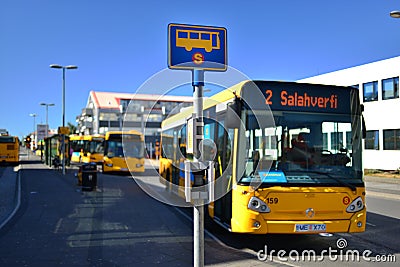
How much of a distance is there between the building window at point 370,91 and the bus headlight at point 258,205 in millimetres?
26486

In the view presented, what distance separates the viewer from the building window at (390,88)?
92.9 ft

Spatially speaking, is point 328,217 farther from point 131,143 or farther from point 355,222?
point 131,143

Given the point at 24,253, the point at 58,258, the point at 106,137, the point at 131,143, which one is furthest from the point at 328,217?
the point at 106,137

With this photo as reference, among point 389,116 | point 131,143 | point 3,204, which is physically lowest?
point 3,204

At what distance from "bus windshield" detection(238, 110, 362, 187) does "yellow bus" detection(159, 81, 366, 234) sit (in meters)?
0.02

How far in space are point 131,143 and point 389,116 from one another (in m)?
18.0

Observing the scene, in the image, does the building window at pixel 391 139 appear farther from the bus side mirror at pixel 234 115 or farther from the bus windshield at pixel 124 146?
the bus side mirror at pixel 234 115

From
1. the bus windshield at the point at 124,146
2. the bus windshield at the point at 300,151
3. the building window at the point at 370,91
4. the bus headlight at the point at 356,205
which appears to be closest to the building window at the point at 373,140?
the building window at the point at 370,91

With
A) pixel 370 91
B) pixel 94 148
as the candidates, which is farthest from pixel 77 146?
pixel 370 91

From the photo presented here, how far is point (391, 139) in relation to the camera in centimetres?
2897

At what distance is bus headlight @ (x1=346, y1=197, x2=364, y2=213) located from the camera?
719cm

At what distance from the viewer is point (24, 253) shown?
7.15 meters

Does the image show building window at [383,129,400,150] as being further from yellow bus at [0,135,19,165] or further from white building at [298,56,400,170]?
yellow bus at [0,135,19,165]

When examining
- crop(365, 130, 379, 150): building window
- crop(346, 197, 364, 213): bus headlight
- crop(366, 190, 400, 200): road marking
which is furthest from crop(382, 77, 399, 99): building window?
crop(346, 197, 364, 213): bus headlight
